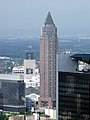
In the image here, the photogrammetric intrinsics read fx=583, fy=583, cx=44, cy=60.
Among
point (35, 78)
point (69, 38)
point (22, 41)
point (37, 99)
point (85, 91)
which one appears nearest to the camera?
point (85, 91)

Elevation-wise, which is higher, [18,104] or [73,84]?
[73,84]

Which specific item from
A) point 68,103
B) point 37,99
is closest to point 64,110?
point 68,103

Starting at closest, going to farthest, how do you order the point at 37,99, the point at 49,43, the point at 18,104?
the point at 18,104
the point at 37,99
the point at 49,43

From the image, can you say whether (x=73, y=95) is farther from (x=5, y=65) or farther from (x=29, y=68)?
(x=5, y=65)

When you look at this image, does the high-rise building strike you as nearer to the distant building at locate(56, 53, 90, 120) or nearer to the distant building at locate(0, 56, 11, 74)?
the distant building at locate(0, 56, 11, 74)

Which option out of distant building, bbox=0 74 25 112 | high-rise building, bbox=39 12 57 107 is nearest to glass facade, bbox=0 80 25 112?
distant building, bbox=0 74 25 112

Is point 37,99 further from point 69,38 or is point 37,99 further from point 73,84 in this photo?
point 69,38

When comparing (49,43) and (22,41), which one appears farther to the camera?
(22,41)
